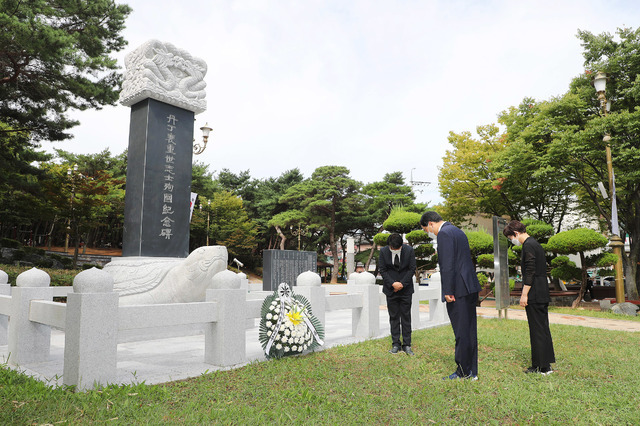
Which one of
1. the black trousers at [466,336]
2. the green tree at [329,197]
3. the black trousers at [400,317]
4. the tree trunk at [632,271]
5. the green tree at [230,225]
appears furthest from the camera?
the green tree at [230,225]

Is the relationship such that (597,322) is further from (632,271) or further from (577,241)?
(632,271)

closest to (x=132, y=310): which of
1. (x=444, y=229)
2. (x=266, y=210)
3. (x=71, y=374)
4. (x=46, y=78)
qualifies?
(x=71, y=374)

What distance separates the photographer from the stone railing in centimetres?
344

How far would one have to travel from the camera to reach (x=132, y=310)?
3.75 meters

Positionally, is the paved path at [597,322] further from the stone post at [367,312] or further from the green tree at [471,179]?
the green tree at [471,179]

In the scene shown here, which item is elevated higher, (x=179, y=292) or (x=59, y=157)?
(x=59, y=157)

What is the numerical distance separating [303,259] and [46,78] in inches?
382

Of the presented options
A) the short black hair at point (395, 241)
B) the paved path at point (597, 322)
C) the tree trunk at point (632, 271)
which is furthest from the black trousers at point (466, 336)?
the tree trunk at point (632, 271)

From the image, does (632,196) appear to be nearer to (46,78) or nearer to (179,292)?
(179,292)

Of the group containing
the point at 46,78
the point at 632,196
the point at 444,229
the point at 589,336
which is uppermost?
the point at 46,78

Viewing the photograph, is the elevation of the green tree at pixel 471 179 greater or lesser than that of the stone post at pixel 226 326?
greater

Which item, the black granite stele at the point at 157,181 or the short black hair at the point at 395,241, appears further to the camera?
the black granite stele at the point at 157,181

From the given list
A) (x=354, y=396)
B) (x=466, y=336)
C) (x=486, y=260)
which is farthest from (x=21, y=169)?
(x=486, y=260)

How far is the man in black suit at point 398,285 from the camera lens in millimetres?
5414
